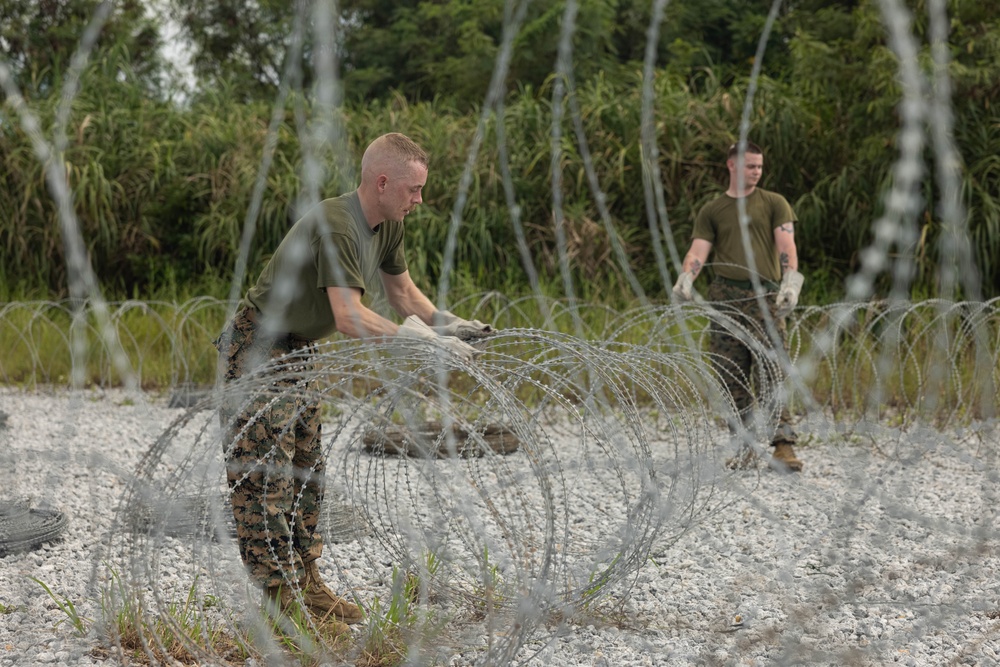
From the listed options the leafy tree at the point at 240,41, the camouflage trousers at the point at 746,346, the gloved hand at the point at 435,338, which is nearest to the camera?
the gloved hand at the point at 435,338

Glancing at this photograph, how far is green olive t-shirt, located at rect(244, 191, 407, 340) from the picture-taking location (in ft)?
Answer: 12.0

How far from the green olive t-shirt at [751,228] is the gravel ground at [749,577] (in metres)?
1.22

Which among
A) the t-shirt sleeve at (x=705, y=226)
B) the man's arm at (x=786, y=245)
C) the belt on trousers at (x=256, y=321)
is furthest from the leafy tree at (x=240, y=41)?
the belt on trousers at (x=256, y=321)

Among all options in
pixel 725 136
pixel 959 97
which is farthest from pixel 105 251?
pixel 959 97

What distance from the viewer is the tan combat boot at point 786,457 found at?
6.85 meters

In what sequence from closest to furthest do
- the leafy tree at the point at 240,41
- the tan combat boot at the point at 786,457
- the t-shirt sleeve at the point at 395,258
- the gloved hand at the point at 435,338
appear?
the gloved hand at the point at 435,338 < the t-shirt sleeve at the point at 395,258 < the tan combat boot at the point at 786,457 < the leafy tree at the point at 240,41

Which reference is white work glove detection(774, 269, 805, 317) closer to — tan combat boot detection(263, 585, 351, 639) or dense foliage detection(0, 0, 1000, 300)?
tan combat boot detection(263, 585, 351, 639)

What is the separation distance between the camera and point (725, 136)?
12.4 m

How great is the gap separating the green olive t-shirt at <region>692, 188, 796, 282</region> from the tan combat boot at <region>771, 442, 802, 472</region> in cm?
Answer: 103

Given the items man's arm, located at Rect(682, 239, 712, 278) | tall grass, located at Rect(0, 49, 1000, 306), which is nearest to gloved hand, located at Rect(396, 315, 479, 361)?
man's arm, located at Rect(682, 239, 712, 278)

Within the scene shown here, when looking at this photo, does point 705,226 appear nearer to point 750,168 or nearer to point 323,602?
Answer: point 750,168

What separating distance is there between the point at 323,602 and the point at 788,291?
3.47 metres

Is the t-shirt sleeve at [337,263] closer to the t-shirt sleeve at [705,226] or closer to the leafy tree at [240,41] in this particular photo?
the t-shirt sleeve at [705,226]

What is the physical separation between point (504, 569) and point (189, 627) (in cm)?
144
